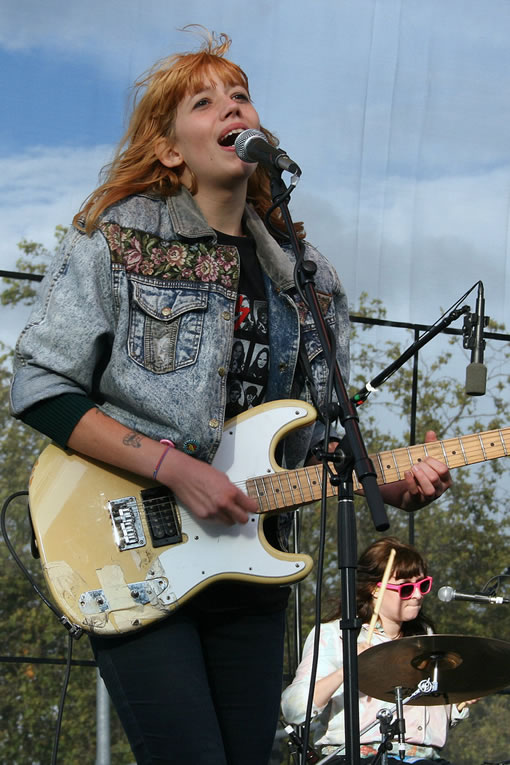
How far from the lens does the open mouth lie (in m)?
2.13

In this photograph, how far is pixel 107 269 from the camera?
2.01 meters

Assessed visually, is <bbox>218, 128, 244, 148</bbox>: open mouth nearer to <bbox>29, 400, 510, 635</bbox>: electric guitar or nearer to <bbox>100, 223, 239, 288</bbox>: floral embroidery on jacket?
<bbox>100, 223, 239, 288</bbox>: floral embroidery on jacket

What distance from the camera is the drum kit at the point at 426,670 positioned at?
302 centimetres

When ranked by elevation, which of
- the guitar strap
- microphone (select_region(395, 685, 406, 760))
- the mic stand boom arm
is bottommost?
microphone (select_region(395, 685, 406, 760))

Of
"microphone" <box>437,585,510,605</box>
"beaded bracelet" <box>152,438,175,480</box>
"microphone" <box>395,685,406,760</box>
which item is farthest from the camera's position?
"microphone" <box>395,685,406,760</box>

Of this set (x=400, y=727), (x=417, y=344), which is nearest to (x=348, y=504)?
(x=417, y=344)

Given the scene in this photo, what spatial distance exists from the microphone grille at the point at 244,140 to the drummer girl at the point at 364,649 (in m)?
1.94

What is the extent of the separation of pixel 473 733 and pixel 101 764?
178 centimetres

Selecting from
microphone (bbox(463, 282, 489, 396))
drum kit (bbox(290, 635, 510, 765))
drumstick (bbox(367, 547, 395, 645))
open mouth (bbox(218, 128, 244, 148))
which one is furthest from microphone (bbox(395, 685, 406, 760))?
open mouth (bbox(218, 128, 244, 148))

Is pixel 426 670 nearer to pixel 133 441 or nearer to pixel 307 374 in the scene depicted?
pixel 307 374

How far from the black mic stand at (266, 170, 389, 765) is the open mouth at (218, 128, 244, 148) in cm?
39

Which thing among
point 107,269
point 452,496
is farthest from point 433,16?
point 107,269

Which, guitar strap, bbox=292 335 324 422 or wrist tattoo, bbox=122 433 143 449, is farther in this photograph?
guitar strap, bbox=292 335 324 422

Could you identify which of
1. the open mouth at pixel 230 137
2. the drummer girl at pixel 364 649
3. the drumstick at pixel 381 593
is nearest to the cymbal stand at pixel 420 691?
the drummer girl at pixel 364 649
